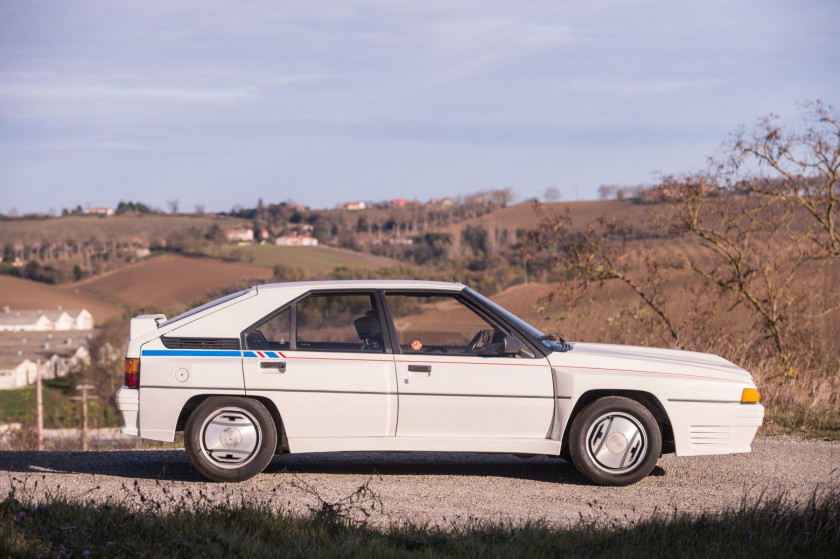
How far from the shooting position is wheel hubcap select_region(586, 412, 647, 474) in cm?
694

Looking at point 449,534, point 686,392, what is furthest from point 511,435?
point 449,534

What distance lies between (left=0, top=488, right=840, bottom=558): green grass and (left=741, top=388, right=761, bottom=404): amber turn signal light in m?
1.57

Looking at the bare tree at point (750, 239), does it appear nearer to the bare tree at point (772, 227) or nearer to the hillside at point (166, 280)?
the bare tree at point (772, 227)

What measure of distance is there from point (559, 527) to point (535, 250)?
11.1 m

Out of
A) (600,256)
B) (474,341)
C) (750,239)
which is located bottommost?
(474,341)

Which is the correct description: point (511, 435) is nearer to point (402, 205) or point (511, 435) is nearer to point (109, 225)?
point (402, 205)

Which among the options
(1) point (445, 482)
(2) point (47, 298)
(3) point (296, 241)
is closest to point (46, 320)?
(2) point (47, 298)

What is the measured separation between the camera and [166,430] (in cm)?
689

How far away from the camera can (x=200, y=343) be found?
23.0ft

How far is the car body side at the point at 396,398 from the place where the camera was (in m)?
6.88

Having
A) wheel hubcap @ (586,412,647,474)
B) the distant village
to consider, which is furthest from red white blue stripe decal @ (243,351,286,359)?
the distant village

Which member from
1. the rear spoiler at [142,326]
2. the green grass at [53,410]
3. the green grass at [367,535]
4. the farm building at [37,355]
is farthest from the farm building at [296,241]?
the green grass at [367,535]

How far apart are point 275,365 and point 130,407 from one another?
1.15m

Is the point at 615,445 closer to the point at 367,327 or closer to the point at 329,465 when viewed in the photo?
the point at 367,327
